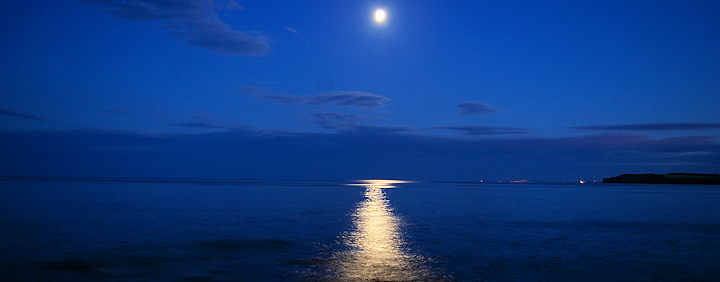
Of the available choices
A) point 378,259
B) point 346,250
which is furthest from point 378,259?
point 346,250

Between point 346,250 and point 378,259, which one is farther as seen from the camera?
point 346,250

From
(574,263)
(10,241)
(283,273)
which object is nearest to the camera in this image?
(283,273)

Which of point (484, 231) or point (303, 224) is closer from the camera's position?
point (484, 231)

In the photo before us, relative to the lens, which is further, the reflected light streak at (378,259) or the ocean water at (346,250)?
the ocean water at (346,250)

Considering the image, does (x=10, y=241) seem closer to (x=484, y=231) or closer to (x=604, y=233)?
(x=484, y=231)

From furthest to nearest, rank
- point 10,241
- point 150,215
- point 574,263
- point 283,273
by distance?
point 150,215 < point 10,241 < point 574,263 < point 283,273

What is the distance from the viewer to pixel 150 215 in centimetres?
3331

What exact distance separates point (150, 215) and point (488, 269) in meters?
27.1

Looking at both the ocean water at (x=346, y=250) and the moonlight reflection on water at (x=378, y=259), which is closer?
the moonlight reflection on water at (x=378, y=259)

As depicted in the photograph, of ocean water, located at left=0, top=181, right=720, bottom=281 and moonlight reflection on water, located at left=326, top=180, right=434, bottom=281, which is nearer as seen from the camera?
moonlight reflection on water, located at left=326, top=180, right=434, bottom=281

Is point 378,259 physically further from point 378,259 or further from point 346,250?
point 346,250

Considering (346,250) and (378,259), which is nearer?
(378,259)

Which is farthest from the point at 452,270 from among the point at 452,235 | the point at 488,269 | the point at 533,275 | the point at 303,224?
the point at 303,224

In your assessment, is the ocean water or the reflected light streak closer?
the reflected light streak
